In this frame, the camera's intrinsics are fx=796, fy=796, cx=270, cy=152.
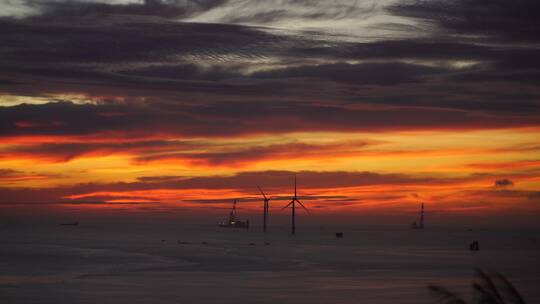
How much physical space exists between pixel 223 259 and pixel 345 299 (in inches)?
2292

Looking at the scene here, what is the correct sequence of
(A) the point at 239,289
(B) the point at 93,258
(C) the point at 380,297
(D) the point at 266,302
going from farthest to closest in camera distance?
(B) the point at 93,258
(A) the point at 239,289
(C) the point at 380,297
(D) the point at 266,302

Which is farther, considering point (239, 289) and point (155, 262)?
point (155, 262)

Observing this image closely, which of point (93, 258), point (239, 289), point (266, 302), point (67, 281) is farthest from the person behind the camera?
point (93, 258)

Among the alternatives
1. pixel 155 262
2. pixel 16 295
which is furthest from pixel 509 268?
pixel 16 295

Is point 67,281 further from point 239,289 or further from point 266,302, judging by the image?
point 266,302

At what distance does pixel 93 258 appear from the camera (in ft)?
377

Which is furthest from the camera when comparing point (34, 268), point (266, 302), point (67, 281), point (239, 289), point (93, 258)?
point (93, 258)

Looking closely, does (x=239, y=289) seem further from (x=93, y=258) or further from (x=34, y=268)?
(x=93, y=258)

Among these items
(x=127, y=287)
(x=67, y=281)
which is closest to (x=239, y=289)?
(x=127, y=287)

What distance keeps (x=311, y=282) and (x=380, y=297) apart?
49.0ft

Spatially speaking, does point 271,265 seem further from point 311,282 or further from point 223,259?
point 311,282

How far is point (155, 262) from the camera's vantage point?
10531cm

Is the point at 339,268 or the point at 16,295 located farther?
the point at 339,268

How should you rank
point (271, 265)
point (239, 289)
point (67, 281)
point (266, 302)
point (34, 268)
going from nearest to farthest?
1. point (266, 302)
2. point (239, 289)
3. point (67, 281)
4. point (34, 268)
5. point (271, 265)
